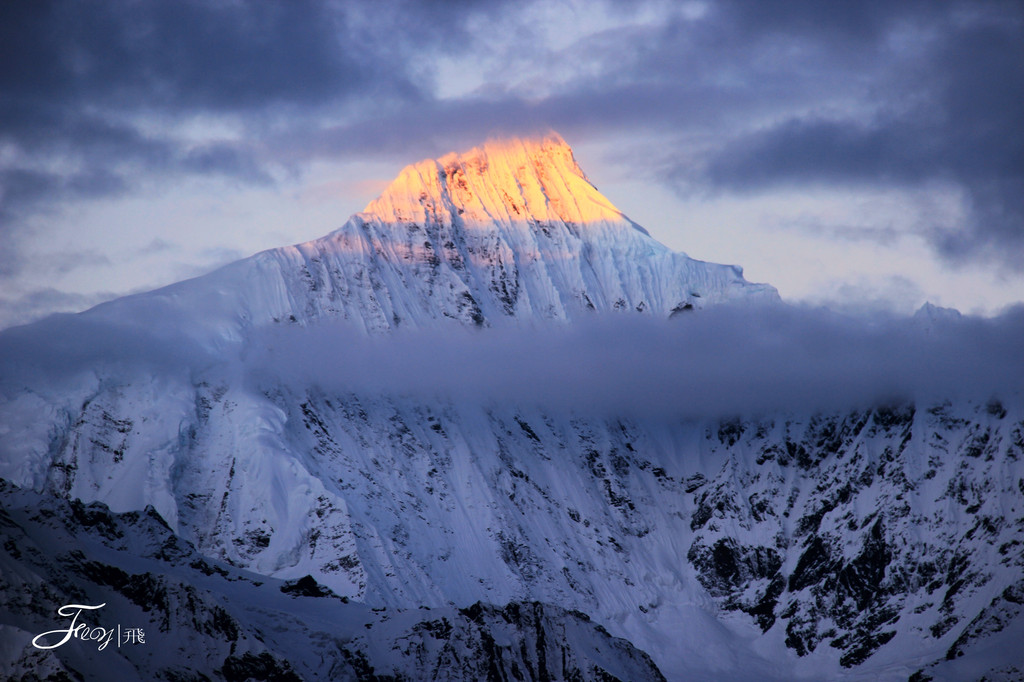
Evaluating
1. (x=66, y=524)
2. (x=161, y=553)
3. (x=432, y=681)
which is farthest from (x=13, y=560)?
(x=432, y=681)

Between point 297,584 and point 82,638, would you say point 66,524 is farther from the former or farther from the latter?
point 297,584

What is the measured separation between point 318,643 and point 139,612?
20085 mm

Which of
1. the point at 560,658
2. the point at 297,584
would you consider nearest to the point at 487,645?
the point at 560,658

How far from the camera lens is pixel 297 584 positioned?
592ft

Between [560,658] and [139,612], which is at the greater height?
[139,612]

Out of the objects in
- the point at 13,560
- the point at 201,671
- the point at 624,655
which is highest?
the point at 13,560

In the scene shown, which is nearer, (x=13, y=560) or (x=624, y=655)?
(x=13, y=560)

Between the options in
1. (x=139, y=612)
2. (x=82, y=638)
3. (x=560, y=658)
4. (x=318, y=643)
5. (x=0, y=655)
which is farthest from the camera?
(x=560, y=658)

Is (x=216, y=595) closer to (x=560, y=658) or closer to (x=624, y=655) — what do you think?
(x=560, y=658)

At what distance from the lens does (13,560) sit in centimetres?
13625

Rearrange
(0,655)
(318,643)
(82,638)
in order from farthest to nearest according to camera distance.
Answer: (318,643)
(82,638)
(0,655)

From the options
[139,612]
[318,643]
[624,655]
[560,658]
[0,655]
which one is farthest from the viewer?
[624,655]

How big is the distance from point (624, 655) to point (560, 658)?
60.2ft

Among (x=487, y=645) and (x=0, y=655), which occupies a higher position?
(x=0, y=655)
